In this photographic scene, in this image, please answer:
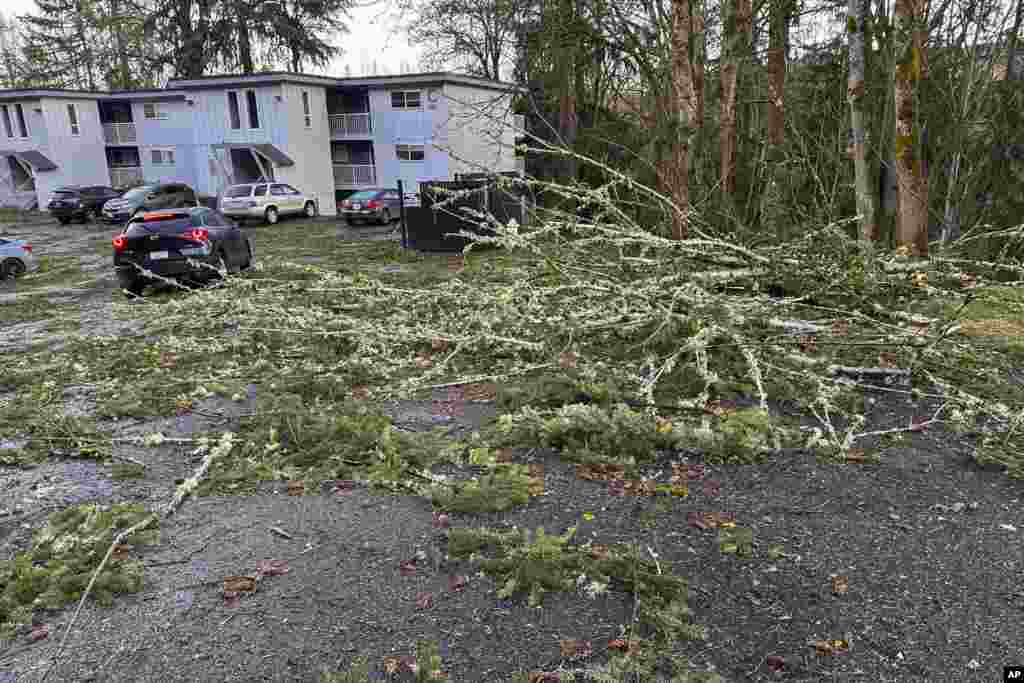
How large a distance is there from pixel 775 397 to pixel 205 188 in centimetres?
3588

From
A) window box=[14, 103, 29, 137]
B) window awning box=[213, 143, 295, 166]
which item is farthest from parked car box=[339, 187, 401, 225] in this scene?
window box=[14, 103, 29, 137]

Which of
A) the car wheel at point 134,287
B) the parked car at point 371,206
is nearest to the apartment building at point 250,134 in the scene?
the parked car at point 371,206

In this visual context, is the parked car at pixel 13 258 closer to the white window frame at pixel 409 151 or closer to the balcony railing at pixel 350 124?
the white window frame at pixel 409 151

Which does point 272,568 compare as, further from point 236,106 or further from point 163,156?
point 163,156

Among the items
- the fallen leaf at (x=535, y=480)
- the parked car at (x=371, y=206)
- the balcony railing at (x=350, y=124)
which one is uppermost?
the balcony railing at (x=350, y=124)

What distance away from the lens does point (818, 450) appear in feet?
15.9

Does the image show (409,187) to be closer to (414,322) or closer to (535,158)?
(535,158)

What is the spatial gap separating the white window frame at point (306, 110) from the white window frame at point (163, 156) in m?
9.25

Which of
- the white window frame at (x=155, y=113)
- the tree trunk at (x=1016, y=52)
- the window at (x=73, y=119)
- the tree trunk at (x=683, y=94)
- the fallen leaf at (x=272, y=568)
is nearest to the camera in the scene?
the fallen leaf at (x=272, y=568)

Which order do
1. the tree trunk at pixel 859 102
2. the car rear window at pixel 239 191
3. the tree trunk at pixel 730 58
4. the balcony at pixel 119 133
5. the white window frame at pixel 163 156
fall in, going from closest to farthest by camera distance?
the tree trunk at pixel 859 102
the tree trunk at pixel 730 58
the car rear window at pixel 239 191
the white window frame at pixel 163 156
the balcony at pixel 119 133

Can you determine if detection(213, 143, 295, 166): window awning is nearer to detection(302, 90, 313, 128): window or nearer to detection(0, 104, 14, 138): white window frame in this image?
detection(302, 90, 313, 128): window

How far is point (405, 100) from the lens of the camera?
34000mm

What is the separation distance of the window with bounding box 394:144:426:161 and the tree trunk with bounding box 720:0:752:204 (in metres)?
21.7

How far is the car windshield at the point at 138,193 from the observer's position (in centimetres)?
3122
